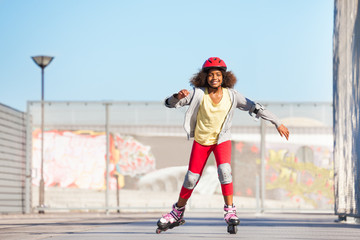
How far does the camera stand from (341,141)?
15727 mm

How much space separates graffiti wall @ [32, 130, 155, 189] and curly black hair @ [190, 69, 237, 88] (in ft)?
52.8

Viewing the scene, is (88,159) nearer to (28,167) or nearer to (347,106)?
(28,167)

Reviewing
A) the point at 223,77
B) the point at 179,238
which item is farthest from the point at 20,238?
the point at 223,77

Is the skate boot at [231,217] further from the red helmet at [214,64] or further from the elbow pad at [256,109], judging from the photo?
the red helmet at [214,64]

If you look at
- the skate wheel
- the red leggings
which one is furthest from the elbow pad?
the skate wheel

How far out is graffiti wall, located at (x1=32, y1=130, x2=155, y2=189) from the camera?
2597 centimetres

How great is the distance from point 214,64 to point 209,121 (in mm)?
607

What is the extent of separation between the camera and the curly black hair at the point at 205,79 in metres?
9.79

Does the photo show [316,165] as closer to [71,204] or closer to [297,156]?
[297,156]

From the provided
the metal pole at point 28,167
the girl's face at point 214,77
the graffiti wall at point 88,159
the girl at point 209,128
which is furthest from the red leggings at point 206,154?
the metal pole at point 28,167

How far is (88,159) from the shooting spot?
85.9 feet

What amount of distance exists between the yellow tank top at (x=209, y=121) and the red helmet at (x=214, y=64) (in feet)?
1.16

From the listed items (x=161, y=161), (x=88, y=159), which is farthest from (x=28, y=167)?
(x=161, y=161)

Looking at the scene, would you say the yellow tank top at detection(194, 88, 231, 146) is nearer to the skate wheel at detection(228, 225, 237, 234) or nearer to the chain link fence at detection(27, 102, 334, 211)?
the skate wheel at detection(228, 225, 237, 234)
